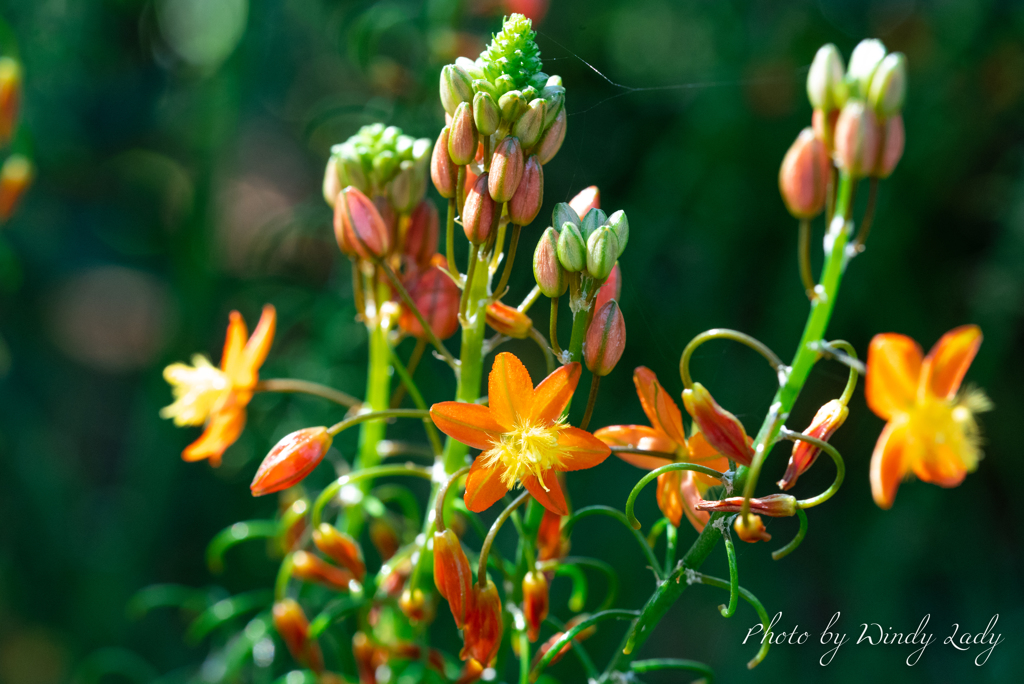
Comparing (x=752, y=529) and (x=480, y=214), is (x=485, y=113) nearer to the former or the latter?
(x=480, y=214)

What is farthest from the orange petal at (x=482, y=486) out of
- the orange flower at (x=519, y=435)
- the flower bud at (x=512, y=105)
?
the flower bud at (x=512, y=105)

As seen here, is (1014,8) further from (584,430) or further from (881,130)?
(584,430)

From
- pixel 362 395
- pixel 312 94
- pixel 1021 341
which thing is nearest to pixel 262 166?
pixel 312 94

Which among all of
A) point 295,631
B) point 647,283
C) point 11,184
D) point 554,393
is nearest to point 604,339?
point 554,393

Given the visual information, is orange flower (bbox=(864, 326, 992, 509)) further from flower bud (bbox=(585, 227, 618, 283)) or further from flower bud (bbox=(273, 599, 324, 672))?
flower bud (bbox=(273, 599, 324, 672))

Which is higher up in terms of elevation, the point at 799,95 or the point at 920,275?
the point at 799,95

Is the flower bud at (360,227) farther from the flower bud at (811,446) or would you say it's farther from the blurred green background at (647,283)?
the blurred green background at (647,283)
